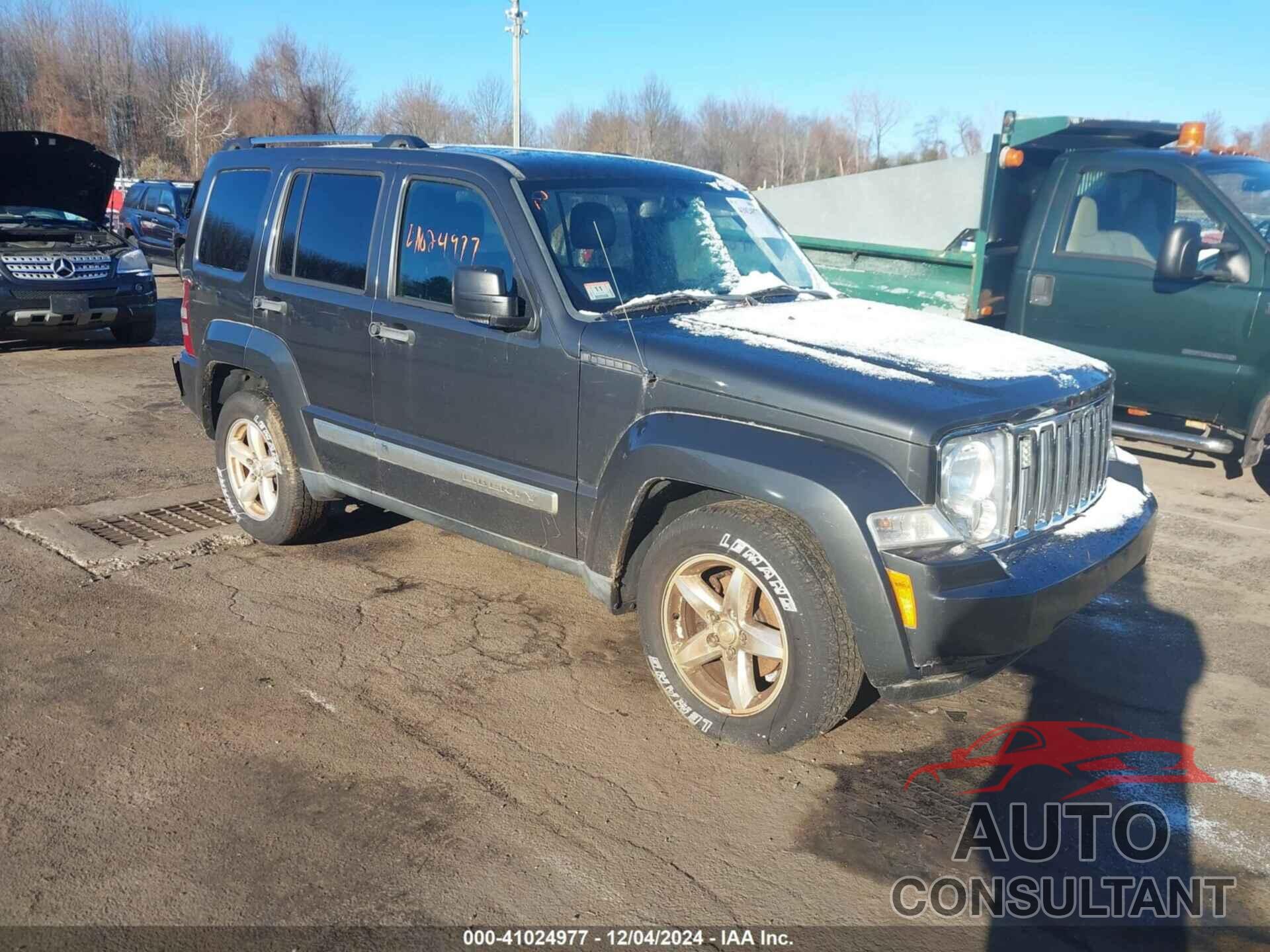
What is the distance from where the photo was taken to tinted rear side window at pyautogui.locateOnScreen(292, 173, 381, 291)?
4742mm

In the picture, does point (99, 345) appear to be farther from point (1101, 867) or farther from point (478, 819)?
point (1101, 867)

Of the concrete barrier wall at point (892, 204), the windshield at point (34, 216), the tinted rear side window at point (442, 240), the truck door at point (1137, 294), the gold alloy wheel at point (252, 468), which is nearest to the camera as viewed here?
the tinted rear side window at point (442, 240)

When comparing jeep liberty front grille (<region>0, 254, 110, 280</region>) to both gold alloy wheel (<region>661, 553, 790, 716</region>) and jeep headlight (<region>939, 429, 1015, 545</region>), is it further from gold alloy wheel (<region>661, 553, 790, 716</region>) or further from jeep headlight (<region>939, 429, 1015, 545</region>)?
jeep headlight (<region>939, 429, 1015, 545</region>)

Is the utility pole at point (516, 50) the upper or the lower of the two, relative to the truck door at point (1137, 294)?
upper

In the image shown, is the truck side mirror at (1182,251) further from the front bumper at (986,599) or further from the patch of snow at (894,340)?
the front bumper at (986,599)

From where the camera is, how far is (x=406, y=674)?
4188 mm

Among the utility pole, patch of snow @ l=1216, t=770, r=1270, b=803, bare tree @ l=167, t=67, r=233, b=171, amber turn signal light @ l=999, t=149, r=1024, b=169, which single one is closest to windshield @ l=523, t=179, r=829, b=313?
patch of snow @ l=1216, t=770, r=1270, b=803

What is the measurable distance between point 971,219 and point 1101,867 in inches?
325

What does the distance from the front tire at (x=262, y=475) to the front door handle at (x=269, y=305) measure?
0.49m

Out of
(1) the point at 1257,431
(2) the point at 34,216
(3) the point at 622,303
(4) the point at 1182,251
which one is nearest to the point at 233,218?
(3) the point at 622,303

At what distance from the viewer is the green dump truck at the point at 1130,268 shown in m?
6.74

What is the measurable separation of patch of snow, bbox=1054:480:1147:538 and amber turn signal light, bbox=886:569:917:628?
2.61 ft

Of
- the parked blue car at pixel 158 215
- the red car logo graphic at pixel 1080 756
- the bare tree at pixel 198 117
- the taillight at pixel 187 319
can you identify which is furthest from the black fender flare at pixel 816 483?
the bare tree at pixel 198 117

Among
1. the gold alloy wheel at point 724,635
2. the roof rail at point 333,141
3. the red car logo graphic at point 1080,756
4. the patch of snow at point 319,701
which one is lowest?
the red car logo graphic at point 1080,756
